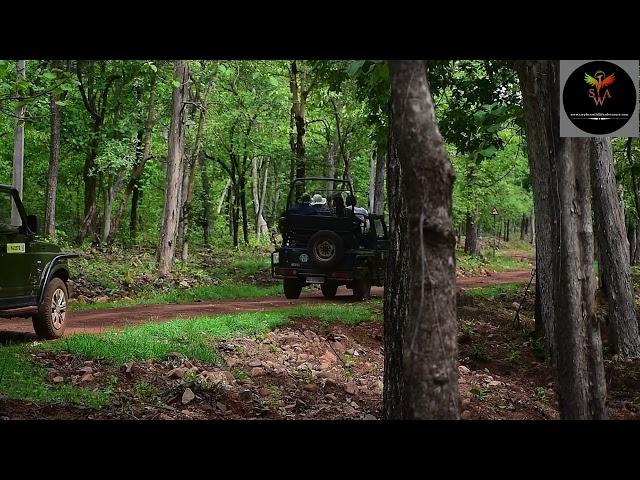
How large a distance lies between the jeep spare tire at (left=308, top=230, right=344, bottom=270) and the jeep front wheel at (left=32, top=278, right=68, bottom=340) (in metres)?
5.21

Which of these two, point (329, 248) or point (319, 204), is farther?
point (319, 204)

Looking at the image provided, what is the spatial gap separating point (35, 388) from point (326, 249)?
749 cm

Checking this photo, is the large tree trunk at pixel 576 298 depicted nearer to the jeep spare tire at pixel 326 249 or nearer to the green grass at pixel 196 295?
the jeep spare tire at pixel 326 249

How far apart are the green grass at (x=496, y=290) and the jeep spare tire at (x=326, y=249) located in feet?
10.4

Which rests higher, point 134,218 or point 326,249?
point 134,218

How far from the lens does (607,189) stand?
9.37 metres

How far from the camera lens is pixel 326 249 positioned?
13.5m

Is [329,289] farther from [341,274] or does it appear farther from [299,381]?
[299,381]

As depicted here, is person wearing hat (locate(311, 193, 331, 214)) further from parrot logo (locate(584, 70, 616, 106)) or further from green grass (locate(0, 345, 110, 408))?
parrot logo (locate(584, 70, 616, 106))

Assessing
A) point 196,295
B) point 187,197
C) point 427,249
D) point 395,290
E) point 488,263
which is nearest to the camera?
point 427,249

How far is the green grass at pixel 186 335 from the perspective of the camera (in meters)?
8.21

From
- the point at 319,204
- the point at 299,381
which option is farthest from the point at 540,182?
the point at 319,204

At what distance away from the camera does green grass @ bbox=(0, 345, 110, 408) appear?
21.1 ft
